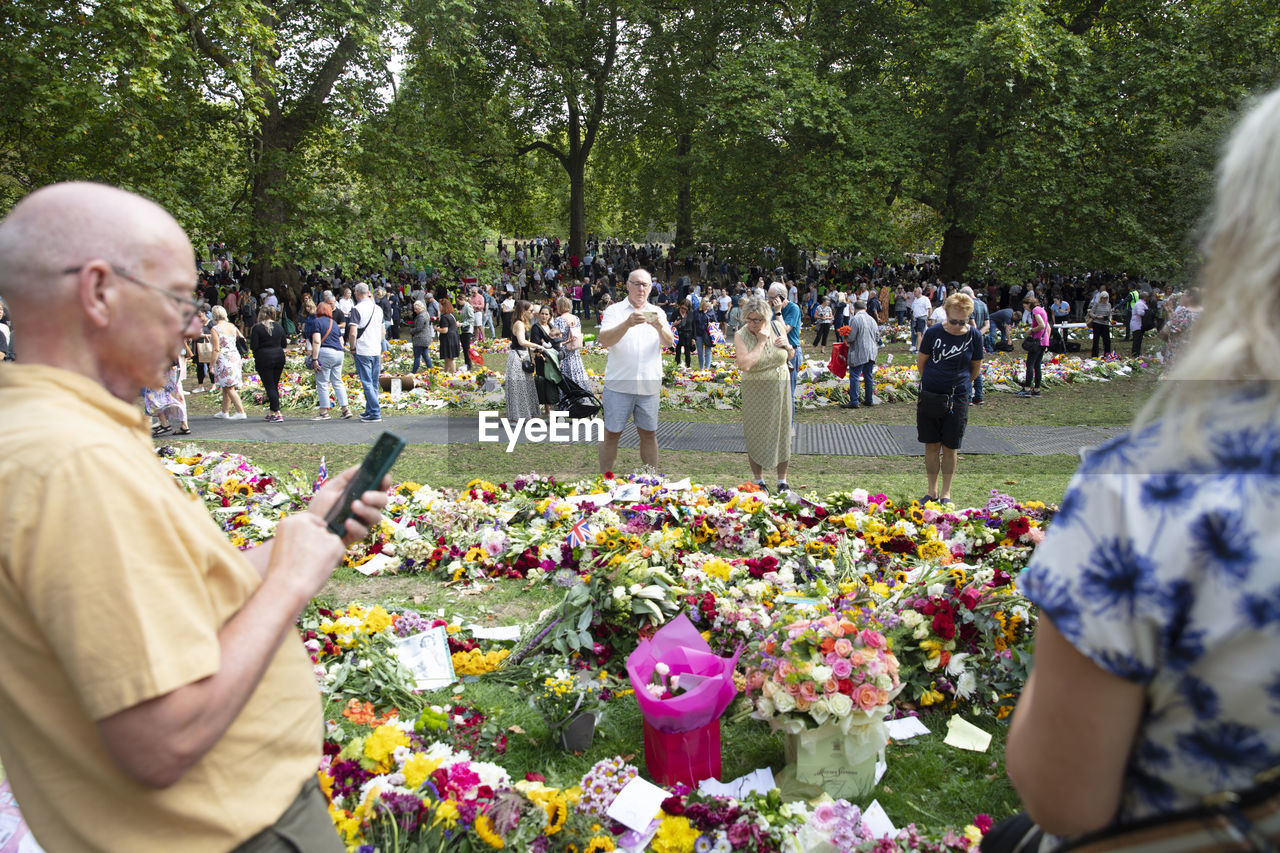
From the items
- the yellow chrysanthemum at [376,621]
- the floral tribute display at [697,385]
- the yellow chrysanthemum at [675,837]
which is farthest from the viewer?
the floral tribute display at [697,385]

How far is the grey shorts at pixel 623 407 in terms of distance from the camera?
23.7 feet

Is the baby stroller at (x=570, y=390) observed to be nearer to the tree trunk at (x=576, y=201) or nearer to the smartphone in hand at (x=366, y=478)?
the smartphone in hand at (x=366, y=478)

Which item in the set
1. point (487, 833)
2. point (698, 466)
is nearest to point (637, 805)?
point (487, 833)

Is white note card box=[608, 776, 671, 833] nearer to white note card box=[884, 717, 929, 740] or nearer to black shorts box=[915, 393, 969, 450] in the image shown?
white note card box=[884, 717, 929, 740]

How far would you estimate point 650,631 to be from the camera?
4109 mm

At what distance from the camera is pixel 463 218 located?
21.1 meters

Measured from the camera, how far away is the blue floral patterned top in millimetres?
901

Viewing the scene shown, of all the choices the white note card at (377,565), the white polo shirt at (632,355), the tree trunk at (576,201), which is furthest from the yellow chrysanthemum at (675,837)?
the tree trunk at (576,201)

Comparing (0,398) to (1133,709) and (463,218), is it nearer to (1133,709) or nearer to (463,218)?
(1133,709)

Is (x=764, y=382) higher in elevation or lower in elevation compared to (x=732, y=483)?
higher

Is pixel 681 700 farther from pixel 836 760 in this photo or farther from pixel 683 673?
pixel 836 760

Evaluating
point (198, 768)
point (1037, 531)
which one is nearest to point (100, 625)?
point (198, 768)

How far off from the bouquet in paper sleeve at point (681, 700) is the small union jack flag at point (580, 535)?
6.81 ft

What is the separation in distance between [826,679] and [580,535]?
8.59 ft
